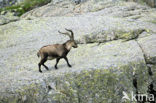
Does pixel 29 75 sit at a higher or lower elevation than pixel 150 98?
higher

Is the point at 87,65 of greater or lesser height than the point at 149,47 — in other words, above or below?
below

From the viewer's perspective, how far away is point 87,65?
17.7m

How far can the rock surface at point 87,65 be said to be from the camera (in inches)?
618

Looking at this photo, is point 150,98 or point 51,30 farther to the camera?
point 51,30

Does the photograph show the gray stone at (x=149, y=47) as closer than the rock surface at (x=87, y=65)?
No

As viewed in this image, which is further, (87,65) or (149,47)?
(149,47)

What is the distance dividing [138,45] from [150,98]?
6.06 m

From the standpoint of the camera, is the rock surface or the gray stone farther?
the gray stone

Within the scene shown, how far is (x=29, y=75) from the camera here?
17266 millimetres

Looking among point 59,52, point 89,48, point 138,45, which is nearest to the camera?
point 59,52

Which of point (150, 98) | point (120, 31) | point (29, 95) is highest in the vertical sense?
point (120, 31)

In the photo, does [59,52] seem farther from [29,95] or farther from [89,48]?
[89,48]

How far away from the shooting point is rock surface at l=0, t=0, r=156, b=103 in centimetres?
1571

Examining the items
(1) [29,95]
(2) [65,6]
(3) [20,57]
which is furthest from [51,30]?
(1) [29,95]
